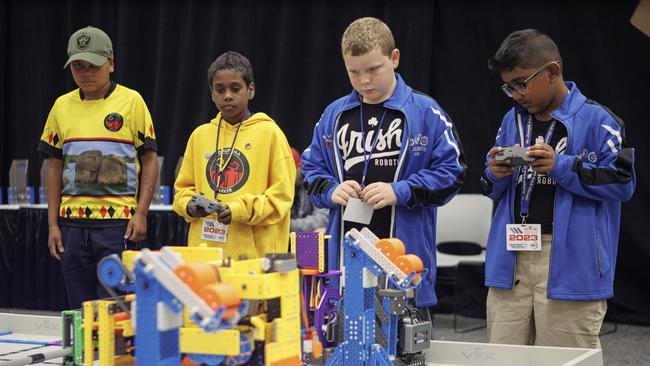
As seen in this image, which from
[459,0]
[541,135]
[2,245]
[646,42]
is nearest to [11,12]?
[2,245]

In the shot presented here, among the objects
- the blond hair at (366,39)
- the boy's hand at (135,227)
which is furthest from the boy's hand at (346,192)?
the boy's hand at (135,227)

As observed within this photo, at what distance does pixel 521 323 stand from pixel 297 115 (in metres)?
3.94

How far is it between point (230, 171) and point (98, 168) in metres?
0.63

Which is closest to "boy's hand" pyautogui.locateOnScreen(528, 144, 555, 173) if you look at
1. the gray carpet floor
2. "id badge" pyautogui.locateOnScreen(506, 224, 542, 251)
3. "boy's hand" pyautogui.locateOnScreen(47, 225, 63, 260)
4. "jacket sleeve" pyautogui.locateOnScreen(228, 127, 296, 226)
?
"id badge" pyautogui.locateOnScreen(506, 224, 542, 251)

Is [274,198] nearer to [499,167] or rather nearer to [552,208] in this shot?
[499,167]

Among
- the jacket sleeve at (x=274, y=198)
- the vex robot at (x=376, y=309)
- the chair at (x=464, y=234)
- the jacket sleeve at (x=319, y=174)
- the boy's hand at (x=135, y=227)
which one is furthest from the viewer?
the chair at (x=464, y=234)

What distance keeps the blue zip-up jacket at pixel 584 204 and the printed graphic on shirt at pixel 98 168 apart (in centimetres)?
155

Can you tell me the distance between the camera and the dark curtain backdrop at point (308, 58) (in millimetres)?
5758

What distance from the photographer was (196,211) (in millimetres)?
2998

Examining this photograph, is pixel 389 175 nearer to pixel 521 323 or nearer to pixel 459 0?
pixel 521 323

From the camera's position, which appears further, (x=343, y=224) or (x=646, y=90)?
(x=646, y=90)

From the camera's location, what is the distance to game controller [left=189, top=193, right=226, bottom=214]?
292 cm

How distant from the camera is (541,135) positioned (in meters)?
2.79

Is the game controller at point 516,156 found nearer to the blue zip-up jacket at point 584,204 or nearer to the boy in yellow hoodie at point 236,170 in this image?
the blue zip-up jacket at point 584,204
